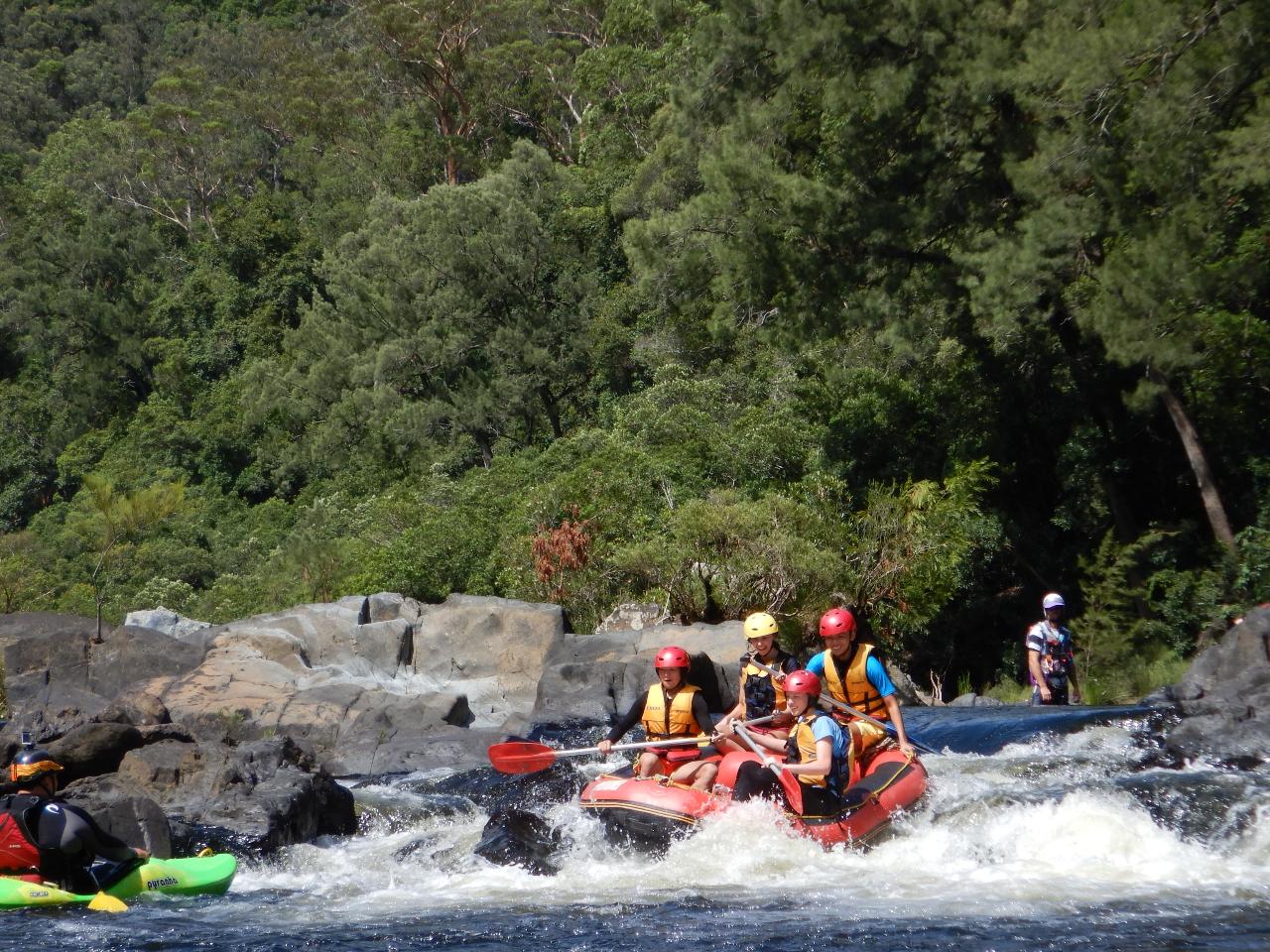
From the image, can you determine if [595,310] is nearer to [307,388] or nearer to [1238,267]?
[307,388]

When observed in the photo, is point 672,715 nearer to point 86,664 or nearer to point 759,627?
point 759,627

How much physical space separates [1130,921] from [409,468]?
27.2m

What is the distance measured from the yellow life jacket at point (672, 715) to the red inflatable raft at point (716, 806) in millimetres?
655

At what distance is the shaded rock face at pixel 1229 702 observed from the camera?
36.4 ft

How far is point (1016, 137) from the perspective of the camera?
17984 mm

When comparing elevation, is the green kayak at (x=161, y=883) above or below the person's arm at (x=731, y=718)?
below

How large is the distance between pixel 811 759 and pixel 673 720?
4.98 ft

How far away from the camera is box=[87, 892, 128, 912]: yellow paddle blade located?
8.38 metres

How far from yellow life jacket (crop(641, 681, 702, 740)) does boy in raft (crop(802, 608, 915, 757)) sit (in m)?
1.01

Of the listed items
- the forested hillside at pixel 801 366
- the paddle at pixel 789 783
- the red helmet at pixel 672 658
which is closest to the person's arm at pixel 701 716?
the red helmet at pixel 672 658

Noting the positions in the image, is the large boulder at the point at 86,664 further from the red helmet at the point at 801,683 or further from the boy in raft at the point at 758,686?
the red helmet at the point at 801,683

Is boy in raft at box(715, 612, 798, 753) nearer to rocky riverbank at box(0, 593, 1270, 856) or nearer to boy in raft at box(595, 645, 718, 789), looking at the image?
boy in raft at box(595, 645, 718, 789)

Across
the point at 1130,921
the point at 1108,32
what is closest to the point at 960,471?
the point at 1108,32

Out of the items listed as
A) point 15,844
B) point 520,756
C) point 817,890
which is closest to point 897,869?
point 817,890
